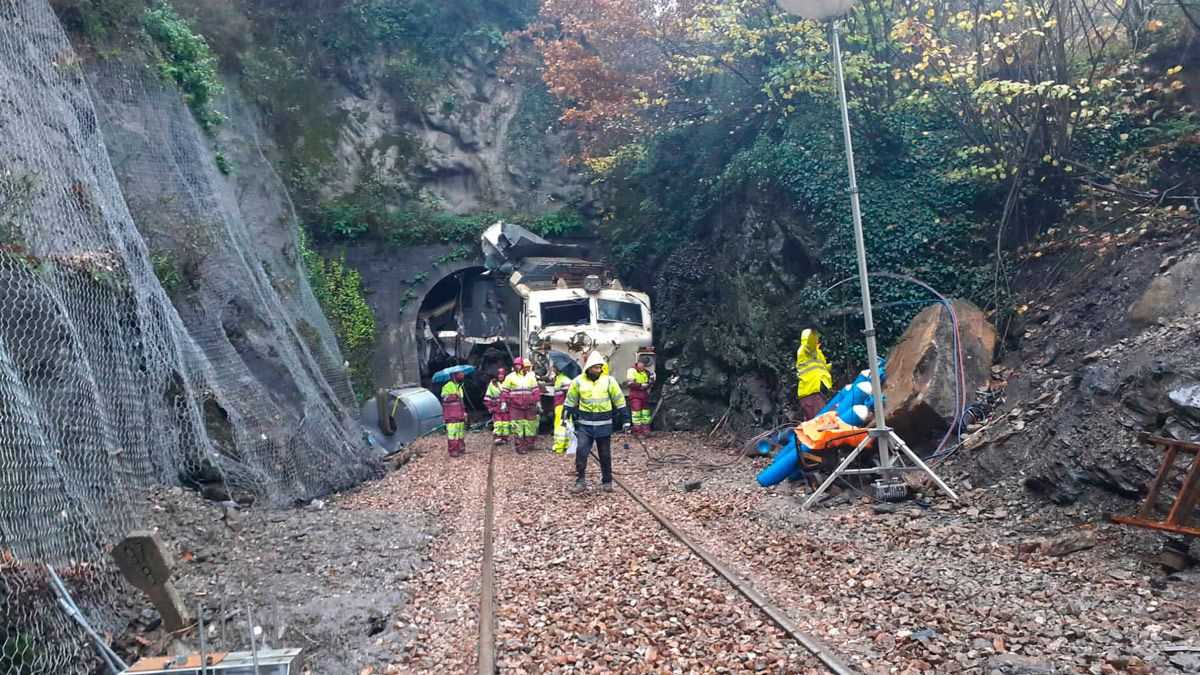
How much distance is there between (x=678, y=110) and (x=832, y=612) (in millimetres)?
14092

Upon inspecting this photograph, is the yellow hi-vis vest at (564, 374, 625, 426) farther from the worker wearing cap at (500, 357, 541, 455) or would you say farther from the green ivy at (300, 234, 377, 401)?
the green ivy at (300, 234, 377, 401)

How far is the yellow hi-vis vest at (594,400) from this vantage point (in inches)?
360

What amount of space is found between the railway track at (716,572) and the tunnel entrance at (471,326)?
33.4 ft

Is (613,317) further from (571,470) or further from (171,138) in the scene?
(171,138)

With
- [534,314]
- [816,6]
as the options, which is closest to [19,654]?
[816,6]

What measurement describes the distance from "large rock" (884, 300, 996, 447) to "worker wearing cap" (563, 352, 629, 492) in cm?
305

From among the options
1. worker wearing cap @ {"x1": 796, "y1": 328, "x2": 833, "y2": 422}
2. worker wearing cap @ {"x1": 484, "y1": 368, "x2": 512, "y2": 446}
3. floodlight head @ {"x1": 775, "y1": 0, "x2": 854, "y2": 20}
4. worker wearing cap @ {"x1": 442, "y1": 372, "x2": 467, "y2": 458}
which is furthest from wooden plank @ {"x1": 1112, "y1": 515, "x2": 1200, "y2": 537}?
worker wearing cap @ {"x1": 442, "y1": 372, "x2": 467, "y2": 458}

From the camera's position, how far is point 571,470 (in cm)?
1102

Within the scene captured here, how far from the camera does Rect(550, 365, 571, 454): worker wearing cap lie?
12.4 metres

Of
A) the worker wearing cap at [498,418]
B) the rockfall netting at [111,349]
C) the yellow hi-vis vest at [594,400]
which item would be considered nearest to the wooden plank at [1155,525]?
the yellow hi-vis vest at [594,400]

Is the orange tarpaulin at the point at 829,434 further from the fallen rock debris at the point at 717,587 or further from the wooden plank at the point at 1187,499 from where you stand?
the wooden plank at the point at 1187,499

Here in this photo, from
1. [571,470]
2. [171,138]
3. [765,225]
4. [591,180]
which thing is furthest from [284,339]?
[591,180]

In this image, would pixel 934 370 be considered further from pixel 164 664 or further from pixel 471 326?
pixel 471 326

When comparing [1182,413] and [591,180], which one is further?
[591,180]
